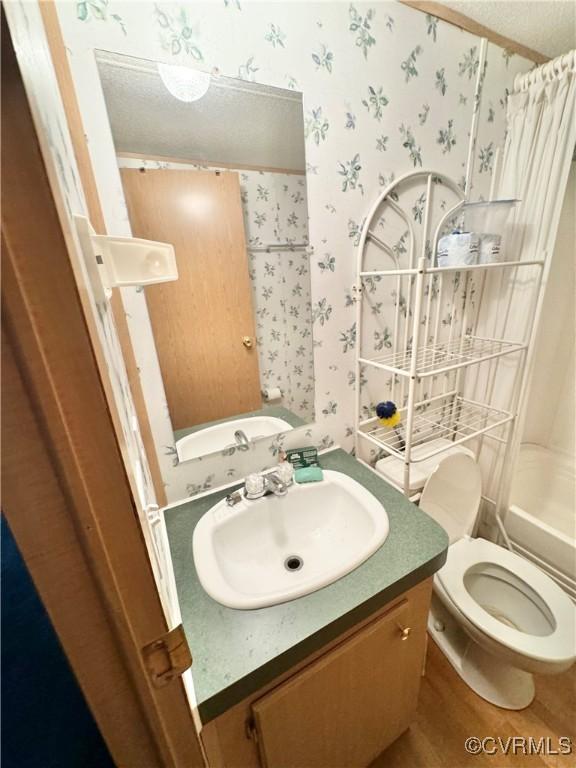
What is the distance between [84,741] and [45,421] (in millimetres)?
411

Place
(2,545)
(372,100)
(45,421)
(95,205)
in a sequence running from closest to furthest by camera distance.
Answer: (45,421) < (2,545) < (95,205) < (372,100)

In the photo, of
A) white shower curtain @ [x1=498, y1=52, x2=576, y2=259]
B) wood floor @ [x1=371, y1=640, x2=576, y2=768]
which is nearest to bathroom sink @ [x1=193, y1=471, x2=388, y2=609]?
wood floor @ [x1=371, y1=640, x2=576, y2=768]

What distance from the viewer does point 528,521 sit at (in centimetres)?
139

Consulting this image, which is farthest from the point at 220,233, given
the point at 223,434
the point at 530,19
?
the point at 530,19

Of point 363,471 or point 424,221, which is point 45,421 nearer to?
point 363,471

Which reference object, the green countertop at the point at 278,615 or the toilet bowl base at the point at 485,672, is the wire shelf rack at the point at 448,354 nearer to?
the green countertop at the point at 278,615

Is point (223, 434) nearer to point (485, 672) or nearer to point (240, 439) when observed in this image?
point (240, 439)

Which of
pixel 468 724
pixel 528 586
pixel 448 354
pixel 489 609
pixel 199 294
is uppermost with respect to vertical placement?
pixel 199 294

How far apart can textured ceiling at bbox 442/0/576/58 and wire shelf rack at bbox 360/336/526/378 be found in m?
1.02

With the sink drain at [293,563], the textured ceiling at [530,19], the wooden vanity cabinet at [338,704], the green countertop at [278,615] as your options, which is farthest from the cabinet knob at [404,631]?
the textured ceiling at [530,19]

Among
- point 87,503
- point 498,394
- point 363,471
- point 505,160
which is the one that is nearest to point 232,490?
point 363,471

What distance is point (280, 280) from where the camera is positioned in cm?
95

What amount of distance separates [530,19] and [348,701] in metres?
2.05

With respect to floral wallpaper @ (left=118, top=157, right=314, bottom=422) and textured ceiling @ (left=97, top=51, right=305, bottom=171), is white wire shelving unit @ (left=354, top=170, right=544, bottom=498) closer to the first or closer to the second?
floral wallpaper @ (left=118, top=157, right=314, bottom=422)
